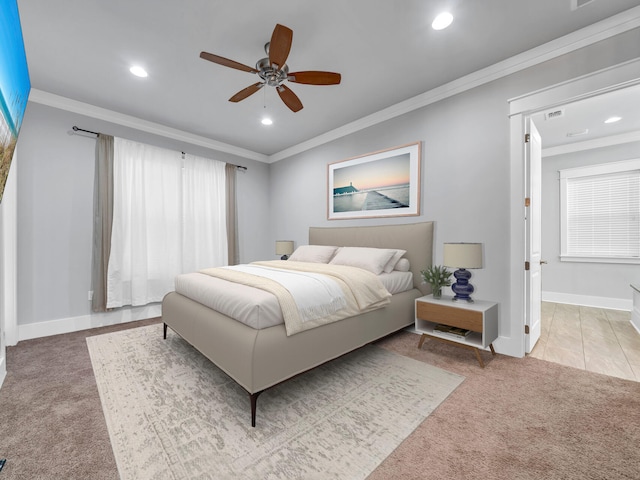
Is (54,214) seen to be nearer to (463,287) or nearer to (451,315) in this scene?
(451,315)

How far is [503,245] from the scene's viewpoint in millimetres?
2670

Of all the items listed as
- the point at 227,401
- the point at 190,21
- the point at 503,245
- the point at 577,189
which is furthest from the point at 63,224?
the point at 577,189

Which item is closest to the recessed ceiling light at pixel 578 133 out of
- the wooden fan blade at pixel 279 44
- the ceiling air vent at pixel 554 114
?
the ceiling air vent at pixel 554 114

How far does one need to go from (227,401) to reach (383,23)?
3071mm

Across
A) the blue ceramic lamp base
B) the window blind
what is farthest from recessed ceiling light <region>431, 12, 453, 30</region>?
the window blind

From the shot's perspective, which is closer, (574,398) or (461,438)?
(461,438)

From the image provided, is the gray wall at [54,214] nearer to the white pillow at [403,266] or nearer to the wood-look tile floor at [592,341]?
the white pillow at [403,266]

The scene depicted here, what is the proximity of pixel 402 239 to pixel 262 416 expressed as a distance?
8.09 ft

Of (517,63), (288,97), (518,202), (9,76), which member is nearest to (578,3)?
(517,63)

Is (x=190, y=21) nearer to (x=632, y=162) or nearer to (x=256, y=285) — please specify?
(x=256, y=285)

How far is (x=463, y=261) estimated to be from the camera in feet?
8.25

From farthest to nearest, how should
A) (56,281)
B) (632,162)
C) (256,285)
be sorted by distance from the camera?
1. (632,162)
2. (56,281)
3. (256,285)

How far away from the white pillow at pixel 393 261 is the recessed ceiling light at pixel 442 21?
7.05ft

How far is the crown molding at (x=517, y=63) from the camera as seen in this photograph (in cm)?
208
